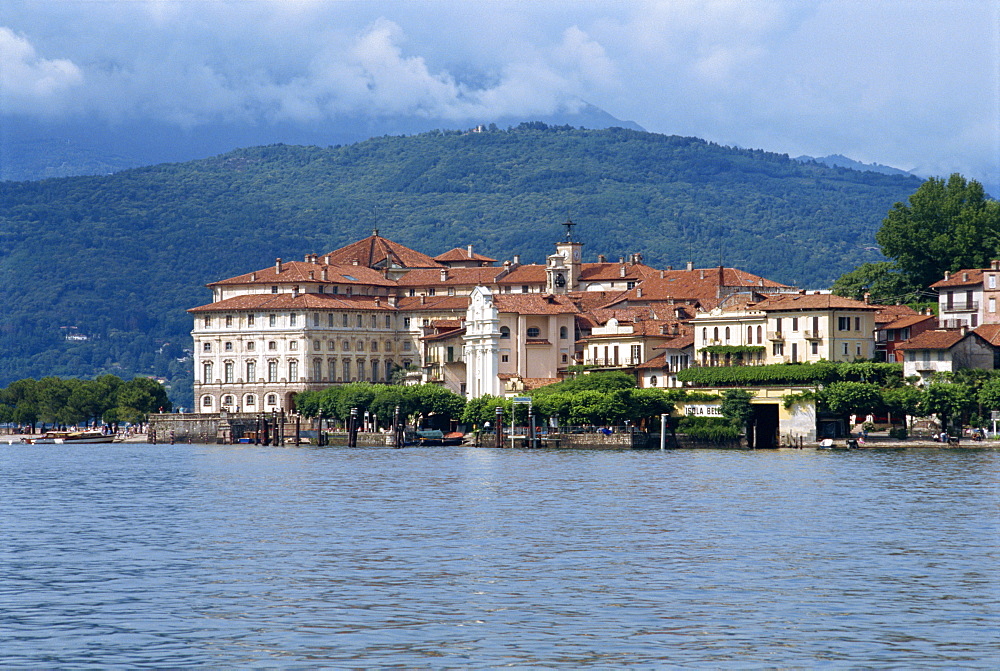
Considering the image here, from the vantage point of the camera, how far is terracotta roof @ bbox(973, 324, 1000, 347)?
120 metres

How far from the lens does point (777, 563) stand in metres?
44.4

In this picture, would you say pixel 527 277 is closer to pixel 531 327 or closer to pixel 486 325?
pixel 531 327

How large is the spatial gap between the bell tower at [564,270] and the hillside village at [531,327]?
0.19 metres

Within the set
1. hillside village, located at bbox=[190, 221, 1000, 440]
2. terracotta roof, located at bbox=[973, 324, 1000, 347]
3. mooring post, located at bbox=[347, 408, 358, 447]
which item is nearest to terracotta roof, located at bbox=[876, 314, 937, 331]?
Answer: hillside village, located at bbox=[190, 221, 1000, 440]

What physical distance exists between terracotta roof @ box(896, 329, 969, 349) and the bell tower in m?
64.0

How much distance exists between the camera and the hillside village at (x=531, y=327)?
123875 mm

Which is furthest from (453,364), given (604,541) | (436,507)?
(604,541)

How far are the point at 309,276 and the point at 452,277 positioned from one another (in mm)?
17015

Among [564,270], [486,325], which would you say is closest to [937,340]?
[486,325]

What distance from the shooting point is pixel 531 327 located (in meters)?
146

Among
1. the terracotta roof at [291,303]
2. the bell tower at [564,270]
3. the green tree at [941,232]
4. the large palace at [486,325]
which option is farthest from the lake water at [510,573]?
the bell tower at [564,270]

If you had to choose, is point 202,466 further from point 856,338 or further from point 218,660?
point 218,660

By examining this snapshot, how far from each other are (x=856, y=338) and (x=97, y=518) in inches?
2942

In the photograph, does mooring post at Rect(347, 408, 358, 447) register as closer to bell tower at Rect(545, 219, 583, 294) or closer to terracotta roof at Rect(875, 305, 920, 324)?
terracotta roof at Rect(875, 305, 920, 324)
